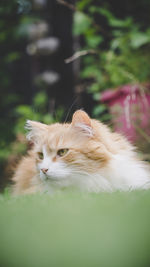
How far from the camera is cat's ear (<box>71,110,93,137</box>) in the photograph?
71.6 inches

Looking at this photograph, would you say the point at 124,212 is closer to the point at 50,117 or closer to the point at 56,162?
the point at 56,162

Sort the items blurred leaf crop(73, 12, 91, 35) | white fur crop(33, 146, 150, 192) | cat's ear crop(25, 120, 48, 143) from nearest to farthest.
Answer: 1. white fur crop(33, 146, 150, 192)
2. cat's ear crop(25, 120, 48, 143)
3. blurred leaf crop(73, 12, 91, 35)

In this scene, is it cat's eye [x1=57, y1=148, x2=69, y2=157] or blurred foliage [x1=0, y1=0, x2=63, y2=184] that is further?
blurred foliage [x1=0, y1=0, x2=63, y2=184]

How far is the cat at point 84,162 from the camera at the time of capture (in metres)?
1.78

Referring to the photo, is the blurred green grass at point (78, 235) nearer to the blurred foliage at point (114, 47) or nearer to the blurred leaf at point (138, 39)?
the blurred foliage at point (114, 47)

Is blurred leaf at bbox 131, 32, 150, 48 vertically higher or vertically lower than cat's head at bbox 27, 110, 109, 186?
higher

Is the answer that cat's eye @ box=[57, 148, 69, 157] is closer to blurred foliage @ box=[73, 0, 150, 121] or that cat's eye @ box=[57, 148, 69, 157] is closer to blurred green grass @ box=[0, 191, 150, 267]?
blurred green grass @ box=[0, 191, 150, 267]

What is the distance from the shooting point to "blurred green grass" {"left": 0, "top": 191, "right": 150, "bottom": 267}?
92 centimetres

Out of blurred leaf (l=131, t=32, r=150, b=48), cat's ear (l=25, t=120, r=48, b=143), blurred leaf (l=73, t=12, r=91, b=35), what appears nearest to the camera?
cat's ear (l=25, t=120, r=48, b=143)

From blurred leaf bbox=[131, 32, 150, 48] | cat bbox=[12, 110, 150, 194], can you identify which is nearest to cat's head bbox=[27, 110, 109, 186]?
cat bbox=[12, 110, 150, 194]

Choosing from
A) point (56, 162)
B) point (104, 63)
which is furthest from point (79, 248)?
point (104, 63)

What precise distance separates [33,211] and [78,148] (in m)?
0.75

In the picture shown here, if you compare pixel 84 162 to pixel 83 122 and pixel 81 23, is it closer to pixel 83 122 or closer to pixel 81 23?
pixel 83 122

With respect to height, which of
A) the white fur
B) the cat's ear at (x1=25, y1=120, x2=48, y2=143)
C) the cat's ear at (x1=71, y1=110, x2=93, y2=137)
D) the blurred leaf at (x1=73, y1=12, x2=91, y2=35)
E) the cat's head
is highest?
the blurred leaf at (x1=73, y1=12, x2=91, y2=35)
